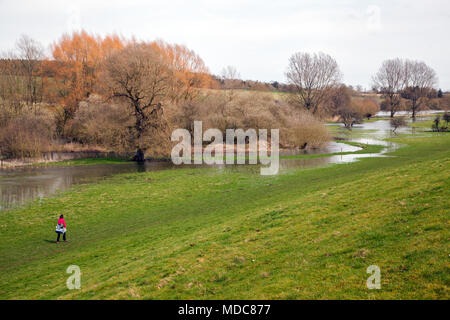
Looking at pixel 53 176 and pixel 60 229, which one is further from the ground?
pixel 53 176

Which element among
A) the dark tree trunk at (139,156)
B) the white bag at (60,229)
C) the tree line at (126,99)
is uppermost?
the tree line at (126,99)

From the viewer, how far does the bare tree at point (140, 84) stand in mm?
43375

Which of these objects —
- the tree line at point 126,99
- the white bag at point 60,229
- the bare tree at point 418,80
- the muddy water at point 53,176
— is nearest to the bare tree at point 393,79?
the bare tree at point 418,80

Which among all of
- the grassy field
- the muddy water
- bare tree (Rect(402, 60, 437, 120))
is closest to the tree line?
the muddy water

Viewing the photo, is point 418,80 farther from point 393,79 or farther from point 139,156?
point 139,156

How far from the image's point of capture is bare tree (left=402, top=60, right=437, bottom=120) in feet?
362

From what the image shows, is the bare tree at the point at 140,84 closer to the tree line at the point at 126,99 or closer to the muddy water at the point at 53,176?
the tree line at the point at 126,99

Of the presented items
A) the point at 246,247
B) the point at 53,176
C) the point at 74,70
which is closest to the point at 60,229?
the point at 246,247

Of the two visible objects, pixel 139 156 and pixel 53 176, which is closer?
pixel 53 176

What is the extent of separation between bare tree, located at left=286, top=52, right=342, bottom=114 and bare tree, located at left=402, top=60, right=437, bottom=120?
1777 inches

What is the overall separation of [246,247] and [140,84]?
Result: 3809 centimetres

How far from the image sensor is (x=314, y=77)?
8050 centimetres

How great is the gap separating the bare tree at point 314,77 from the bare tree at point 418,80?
4514cm

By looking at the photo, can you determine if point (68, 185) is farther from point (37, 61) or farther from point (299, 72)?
point (299, 72)
